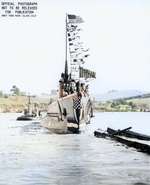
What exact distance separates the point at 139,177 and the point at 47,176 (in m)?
1.33

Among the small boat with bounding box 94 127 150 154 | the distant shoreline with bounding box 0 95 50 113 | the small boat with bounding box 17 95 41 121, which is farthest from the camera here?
the small boat with bounding box 17 95 41 121

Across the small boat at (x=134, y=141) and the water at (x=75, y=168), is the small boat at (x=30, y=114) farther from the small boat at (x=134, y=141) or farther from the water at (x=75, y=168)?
the water at (x=75, y=168)

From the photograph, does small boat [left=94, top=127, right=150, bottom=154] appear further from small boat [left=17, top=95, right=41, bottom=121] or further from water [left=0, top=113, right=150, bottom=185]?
small boat [left=17, top=95, right=41, bottom=121]

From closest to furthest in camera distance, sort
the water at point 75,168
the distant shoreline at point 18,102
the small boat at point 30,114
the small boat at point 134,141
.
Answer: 1. the water at point 75,168
2. the small boat at point 134,141
3. the distant shoreline at point 18,102
4. the small boat at point 30,114

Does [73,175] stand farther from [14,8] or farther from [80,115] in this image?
[80,115]

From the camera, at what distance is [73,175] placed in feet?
19.9

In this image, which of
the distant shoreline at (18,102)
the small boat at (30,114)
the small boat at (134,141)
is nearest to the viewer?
the small boat at (134,141)

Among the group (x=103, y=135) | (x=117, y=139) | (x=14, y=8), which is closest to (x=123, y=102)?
(x=103, y=135)

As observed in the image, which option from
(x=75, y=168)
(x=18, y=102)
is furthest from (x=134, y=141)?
(x=18, y=102)

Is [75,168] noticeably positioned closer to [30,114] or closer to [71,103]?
[71,103]

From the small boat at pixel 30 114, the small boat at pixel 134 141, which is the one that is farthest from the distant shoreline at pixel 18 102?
the small boat at pixel 134 141

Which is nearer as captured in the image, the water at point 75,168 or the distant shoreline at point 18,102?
the water at point 75,168

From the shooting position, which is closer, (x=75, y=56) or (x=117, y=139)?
(x=117, y=139)

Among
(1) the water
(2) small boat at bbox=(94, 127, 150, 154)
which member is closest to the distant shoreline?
(2) small boat at bbox=(94, 127, 150, 154)
